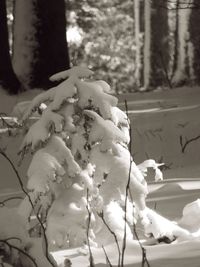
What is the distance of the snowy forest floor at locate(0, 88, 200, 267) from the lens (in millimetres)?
3834

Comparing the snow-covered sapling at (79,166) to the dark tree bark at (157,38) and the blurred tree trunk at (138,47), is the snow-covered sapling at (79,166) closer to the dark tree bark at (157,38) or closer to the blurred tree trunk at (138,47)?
the dark tree bark at (157,38)

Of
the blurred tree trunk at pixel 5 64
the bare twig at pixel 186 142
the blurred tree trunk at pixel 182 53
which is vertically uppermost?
the blurred tree trunk at pixel 5 64

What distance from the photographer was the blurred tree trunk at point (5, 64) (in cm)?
1025

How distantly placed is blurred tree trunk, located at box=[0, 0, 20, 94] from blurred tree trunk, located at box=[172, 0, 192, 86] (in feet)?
19.1

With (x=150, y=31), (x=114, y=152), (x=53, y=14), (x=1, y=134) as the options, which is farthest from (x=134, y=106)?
(x=150, y=31)

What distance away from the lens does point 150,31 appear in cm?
2083

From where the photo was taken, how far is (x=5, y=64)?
10.3 m

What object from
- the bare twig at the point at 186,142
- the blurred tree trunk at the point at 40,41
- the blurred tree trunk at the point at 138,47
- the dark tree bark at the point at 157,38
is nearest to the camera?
the bare twig at the point at 186,142

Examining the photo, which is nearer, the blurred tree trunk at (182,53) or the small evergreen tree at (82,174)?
the small evergreen tree at (82,174)

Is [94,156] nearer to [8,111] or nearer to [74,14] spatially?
[8,111]

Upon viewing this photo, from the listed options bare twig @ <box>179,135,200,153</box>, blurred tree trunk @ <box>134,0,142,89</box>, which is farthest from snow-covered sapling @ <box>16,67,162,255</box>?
blurred tree trunk @ <box>134,0,142,89</box>

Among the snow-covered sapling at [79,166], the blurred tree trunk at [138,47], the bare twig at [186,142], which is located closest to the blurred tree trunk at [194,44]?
the blurred tree trunk at [138,47]

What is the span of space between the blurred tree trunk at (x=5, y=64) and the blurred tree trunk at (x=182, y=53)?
5.82 metres

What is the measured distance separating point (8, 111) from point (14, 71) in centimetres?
135
